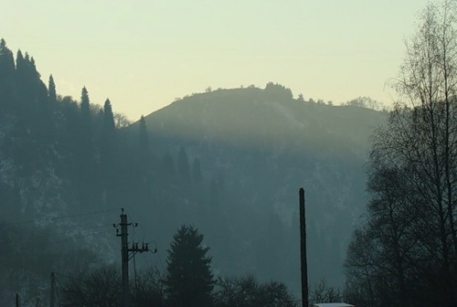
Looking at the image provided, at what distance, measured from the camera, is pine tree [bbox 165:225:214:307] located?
77.3 meters

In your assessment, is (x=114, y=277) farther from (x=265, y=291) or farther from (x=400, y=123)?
(x=400, y=123)

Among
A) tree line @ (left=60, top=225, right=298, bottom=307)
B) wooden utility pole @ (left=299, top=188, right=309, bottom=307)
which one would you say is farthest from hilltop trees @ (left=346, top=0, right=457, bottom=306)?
tree line @ (left=60, top=225, right=298, bottom=307)

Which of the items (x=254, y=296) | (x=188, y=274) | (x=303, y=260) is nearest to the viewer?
(x=303, y=260)

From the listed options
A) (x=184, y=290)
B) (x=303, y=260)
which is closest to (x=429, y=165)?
(x=303, y=260)

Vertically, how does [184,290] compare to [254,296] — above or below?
above

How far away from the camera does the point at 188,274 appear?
81000 millimetres

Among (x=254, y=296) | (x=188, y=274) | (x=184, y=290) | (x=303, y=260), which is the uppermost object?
(x=188, y=274)

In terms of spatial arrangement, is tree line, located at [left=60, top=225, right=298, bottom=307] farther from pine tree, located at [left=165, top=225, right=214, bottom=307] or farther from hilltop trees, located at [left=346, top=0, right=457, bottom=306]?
hilltop trees, located at [left=346, top=0, right=457, bottom=306]

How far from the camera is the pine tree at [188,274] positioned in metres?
77.3

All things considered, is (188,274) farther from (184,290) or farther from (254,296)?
(254,296)

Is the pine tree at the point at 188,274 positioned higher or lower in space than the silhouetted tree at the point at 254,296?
higher

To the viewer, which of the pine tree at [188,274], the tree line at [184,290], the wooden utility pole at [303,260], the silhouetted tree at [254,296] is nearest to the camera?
the wooden utility pole at [303,260]

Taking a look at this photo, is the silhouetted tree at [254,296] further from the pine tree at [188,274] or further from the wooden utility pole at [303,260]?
the wooden utility pole at [303,260]

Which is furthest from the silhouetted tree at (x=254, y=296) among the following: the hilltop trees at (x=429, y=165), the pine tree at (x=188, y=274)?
the hilltop trees at (x=429, y=165)
